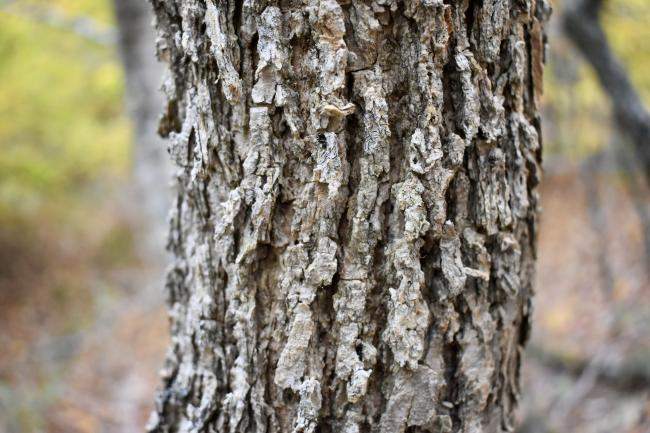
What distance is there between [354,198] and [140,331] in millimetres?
5566

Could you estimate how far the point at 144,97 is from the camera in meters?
6.02

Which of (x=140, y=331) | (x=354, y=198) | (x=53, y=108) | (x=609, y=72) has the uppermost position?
(x=53, y=108)

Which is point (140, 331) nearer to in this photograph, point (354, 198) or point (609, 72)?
point (609, 72)

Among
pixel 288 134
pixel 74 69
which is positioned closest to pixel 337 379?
pixel 288 134

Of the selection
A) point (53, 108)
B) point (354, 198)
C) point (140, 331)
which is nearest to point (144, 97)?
point (53, 108)

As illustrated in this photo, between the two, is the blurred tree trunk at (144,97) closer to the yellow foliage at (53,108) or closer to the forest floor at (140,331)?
the yellow foliage at (53,108)

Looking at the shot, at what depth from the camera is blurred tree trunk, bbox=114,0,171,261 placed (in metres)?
5.88

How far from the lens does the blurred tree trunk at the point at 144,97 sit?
5.88 metres

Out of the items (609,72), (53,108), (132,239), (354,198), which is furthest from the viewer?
(132,239)

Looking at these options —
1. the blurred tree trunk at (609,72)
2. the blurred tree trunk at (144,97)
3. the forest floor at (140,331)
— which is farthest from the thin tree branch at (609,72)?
the blurred tree trunk at (144,97)

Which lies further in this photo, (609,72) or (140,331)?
(140,331)

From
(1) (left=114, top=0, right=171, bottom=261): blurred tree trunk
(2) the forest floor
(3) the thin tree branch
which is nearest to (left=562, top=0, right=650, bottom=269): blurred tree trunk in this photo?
(3) the thin tree branch

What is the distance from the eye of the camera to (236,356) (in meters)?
1.27

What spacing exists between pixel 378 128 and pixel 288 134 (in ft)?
0.63
